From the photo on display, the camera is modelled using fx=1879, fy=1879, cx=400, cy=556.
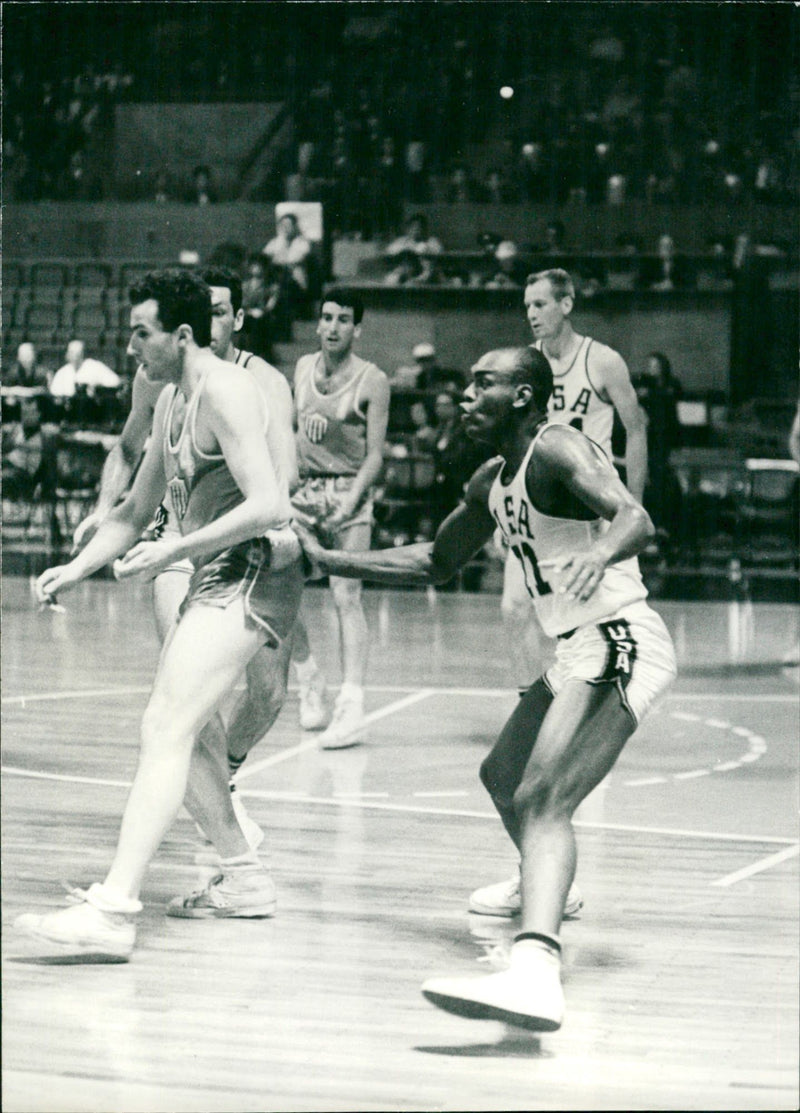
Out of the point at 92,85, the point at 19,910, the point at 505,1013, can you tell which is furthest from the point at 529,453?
the point at 92,85

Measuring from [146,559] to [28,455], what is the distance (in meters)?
12.5

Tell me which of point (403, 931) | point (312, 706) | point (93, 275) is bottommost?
Answer: point (312, 706)

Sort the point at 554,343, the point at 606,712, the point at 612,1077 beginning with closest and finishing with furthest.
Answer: the point at 612,1077 < the point at 606,712 < the point at 554,343

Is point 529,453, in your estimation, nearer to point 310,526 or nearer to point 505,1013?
point 505,1013

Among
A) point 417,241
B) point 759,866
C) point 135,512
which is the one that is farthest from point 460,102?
point 135,512

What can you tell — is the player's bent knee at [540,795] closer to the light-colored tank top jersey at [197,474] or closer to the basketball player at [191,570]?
the light-colored tank top jersey at [197,474]

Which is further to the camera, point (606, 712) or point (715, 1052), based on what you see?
point (606, 712)

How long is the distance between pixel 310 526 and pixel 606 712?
2754 millimetres

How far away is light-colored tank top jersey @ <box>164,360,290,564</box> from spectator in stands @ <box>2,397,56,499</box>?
11582 millimetres

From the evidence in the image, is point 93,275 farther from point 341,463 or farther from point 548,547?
point 548,547

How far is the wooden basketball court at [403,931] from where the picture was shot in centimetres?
386

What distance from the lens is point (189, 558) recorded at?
4824mm

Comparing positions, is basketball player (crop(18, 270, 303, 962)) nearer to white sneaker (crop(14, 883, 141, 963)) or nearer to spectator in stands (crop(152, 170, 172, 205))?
white sneaker (crop(14, 883, 141, 963))

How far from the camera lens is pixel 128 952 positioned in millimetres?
4680
